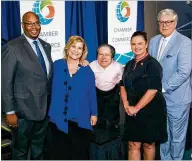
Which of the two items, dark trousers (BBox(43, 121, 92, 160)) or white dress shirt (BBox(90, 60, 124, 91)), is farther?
white dress shirt (BBox(90, 60, 124, 91))

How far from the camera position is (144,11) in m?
3.94

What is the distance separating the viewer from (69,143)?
2693 millimetres

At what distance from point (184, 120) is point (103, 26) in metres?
1.47

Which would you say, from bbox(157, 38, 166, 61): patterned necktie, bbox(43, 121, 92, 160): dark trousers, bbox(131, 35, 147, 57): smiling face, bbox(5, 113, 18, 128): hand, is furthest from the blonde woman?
bbox(157, 38, 166, 61): patterned necktie

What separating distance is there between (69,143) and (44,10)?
149 centimetres

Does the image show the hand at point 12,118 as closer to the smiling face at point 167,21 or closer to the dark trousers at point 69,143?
the dark trousers at point 69,143

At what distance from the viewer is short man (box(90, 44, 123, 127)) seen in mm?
2750

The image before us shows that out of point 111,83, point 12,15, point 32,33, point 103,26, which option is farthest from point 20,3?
point 111,83

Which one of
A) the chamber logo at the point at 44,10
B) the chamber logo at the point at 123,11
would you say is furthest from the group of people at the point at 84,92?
the chamber logo at the point at 123,11

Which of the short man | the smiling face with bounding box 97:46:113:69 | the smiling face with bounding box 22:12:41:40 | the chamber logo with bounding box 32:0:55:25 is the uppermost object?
the chamber logo with bounding box 32:0:55:25

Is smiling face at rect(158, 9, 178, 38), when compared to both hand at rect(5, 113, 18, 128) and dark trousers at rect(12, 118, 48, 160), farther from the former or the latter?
hand at rect(5, 113, 18, 128)

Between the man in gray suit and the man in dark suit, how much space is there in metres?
1.11

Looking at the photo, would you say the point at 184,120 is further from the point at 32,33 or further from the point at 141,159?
the point at 32,33

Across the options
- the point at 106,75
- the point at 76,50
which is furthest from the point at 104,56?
the point at 76,50
